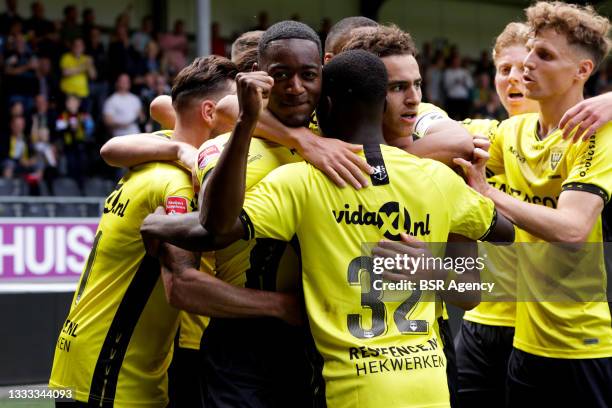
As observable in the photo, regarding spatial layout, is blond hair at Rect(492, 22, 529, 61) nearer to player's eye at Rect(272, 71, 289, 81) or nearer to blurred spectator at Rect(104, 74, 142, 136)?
player's eye at Rect(272, 71, 289, 81)

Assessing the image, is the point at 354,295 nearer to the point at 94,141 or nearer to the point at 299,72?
the point at 299,72

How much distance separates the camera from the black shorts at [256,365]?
3.33 metres

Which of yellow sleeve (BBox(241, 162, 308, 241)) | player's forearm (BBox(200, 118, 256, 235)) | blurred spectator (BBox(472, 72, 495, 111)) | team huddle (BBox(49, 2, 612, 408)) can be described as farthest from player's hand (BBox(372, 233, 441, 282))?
blurred spectator (BBox(472, 72, 495, 111))

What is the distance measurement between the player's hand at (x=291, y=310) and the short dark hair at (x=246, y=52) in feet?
3.82

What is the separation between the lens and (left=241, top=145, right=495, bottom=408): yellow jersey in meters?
3.04

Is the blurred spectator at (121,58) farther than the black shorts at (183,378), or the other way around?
the blurred spectator at (121,58)

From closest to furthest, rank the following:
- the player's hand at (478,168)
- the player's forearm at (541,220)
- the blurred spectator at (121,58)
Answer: the player's hand at (478,168) → the player's forearm at (541,220) → the blurred spectator at (121,58)

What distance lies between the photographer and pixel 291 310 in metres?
3.33

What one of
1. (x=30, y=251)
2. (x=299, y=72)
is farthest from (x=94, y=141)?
(x=299, y=72)

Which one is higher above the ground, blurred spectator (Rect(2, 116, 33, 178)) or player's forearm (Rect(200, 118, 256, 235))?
player's forearm (Rect(200, 118, 256, 235))

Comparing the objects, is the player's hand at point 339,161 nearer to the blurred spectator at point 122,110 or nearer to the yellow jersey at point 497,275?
the yellow jersey at point 497,275

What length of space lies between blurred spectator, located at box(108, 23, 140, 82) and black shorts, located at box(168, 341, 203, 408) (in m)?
10.4

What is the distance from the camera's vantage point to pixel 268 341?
3412mm

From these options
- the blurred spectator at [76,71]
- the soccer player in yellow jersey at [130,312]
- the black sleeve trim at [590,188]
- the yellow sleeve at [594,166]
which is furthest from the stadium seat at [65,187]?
the black sleeve trim at [590,188]
